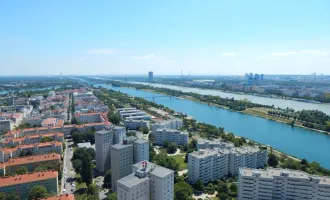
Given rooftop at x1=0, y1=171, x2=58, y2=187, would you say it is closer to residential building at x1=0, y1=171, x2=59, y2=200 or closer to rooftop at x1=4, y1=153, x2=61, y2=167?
residential building at x1=0, y1=171, x2=59, y2=200

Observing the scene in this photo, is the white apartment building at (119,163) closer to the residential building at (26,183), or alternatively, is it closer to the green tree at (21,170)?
the residential building at (26,183)

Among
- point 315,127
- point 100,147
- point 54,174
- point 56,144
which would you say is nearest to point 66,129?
point 56,144

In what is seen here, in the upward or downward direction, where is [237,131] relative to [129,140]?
downward

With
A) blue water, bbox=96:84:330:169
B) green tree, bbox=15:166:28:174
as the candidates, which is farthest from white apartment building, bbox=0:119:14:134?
blue water, bbox=96:84:330:169

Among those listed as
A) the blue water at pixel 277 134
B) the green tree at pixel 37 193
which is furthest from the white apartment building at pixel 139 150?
the blue water at pixel 277 134

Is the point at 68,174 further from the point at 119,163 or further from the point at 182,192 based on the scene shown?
the point at 182,192

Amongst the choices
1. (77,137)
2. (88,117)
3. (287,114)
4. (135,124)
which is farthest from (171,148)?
(287,114)

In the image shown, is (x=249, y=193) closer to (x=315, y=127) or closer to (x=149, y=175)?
(x=149, y=175)
